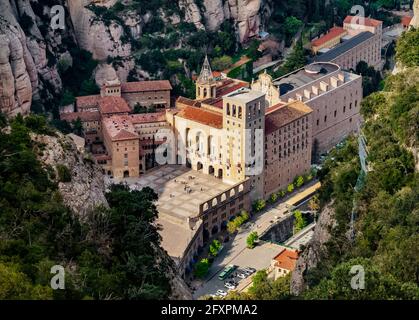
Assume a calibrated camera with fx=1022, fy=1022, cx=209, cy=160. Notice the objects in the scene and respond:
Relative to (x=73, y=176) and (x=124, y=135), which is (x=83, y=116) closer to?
(x=124, y=135)

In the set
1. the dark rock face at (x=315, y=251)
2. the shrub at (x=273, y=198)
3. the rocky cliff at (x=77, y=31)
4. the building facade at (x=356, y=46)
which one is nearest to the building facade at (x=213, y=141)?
the shrub at (x=273, y=198)

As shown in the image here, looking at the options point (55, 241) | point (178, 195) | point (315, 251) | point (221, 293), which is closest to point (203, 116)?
point (178, 195)

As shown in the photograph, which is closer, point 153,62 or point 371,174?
point 371,174

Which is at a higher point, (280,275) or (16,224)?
(16,224)

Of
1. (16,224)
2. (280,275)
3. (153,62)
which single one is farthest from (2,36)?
(16,224)

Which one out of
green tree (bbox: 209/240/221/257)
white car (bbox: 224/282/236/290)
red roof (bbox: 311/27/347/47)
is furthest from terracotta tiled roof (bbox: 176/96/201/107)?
red roof (bbox: 311/27/347/47)
